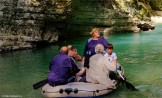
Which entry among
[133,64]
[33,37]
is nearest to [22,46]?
[33,37]

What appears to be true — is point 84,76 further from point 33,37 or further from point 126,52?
point 33,37

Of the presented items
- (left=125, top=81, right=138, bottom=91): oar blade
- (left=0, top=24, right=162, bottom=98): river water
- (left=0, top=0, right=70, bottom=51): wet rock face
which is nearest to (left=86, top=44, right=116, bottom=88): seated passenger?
(left=0, top=24, right=162, bottom=98): river water

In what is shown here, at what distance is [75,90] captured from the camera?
11.8 meters

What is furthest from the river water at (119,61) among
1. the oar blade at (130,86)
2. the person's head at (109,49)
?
the person's head at (109,49)

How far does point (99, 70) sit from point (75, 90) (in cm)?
107

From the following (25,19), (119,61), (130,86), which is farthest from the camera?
(25,19)

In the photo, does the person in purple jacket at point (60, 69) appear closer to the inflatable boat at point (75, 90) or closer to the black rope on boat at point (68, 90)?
the inflatable boat at point (75, 90)

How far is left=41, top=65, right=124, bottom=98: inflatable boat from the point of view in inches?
468

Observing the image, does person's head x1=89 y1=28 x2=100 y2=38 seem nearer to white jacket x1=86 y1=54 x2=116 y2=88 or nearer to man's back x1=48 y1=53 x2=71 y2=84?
white jacket x1=86 y1=54 x2=116 y2=88

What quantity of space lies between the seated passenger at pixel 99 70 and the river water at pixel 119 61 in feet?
2.21

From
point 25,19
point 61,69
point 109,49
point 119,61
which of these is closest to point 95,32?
point 109,49

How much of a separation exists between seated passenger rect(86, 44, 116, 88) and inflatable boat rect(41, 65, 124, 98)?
21 cm

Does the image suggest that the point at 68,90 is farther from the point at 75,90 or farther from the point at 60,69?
the point at 60,69

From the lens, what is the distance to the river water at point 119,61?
1327cm
